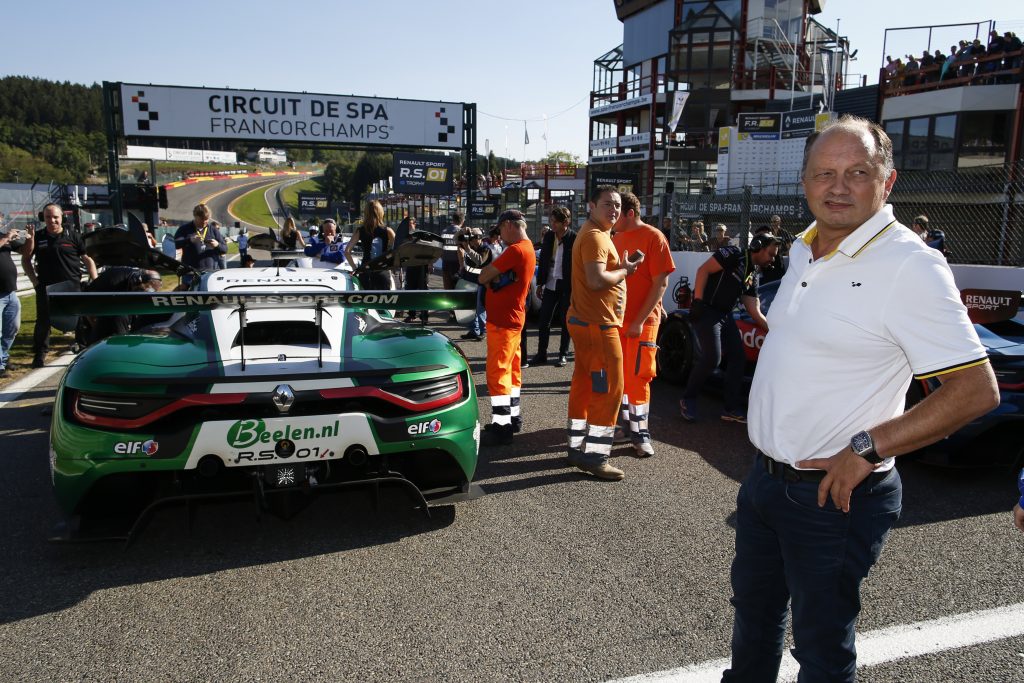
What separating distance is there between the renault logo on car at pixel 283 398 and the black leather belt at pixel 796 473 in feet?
6.73

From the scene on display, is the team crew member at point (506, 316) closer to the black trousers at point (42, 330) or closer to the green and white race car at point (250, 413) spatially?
the green and white race car at point (250, 413)

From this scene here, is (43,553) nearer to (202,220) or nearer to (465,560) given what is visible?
(465,560)

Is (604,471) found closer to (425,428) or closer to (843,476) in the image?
(425,428)

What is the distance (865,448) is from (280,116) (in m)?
23.6

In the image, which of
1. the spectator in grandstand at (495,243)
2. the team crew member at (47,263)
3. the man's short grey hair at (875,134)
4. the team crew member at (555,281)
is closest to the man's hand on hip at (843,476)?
the man's short grey hair at (875,134)

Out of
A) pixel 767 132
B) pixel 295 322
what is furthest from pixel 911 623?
pixel 767 132

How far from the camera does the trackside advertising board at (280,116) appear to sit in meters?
22.1

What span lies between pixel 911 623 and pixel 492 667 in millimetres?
1659

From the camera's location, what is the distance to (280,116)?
2262cm

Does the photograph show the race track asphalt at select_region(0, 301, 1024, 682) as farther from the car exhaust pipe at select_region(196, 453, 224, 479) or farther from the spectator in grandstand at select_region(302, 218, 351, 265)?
the spectator in grandstand at select_region(302, 218, 351, 265)

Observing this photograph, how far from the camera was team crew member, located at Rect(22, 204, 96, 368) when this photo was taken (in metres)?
7.54

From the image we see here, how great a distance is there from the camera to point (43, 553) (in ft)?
11.0

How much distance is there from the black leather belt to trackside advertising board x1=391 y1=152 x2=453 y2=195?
2728 centimetres

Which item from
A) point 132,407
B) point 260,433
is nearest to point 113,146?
point 132,407
